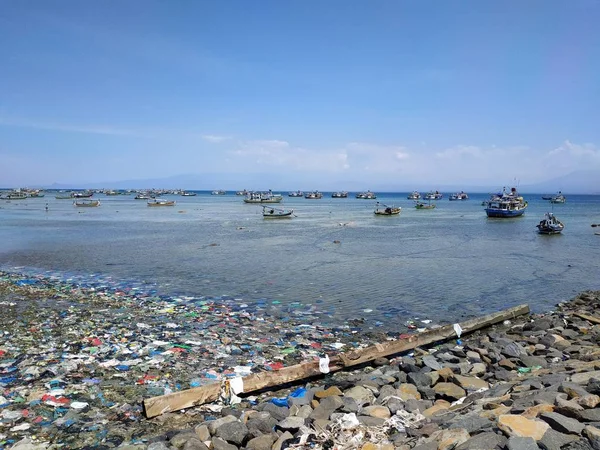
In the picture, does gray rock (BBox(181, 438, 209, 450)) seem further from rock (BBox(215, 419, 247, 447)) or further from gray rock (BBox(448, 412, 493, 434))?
gray rock (BBox(448, 412, 493, 434))

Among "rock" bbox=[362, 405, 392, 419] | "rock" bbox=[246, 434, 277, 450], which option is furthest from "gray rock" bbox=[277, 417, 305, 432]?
"rock" bbox=[362, 405, 392, 419]

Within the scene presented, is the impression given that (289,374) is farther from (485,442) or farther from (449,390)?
(485,442)

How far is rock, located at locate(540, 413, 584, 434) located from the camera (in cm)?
460

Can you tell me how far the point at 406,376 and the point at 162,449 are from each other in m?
4.37

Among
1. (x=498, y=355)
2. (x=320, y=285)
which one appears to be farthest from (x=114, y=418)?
(x=320, y=285)

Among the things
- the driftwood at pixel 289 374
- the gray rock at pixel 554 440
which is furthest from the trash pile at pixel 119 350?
the gray rock at pixel 554 440

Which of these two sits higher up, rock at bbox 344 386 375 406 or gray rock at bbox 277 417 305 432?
gray rock at bbox 277 417 305 432

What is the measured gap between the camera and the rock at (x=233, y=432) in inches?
225

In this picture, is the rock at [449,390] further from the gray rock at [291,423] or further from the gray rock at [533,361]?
the gray rock at [291,423]

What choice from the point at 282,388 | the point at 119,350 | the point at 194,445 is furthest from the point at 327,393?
the point at 119,350

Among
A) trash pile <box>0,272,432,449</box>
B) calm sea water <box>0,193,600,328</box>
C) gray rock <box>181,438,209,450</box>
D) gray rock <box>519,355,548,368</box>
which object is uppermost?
gray rock <box>181,438,209,450</box>

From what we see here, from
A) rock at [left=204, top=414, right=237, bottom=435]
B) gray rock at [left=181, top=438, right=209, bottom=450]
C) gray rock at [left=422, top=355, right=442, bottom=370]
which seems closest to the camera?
gray rock at [left=181, top=438, right=209, bottom=450]

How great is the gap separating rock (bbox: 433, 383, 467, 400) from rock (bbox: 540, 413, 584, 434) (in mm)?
2230

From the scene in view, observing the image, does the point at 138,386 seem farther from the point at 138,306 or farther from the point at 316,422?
the point at 138,306
